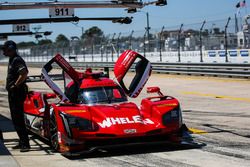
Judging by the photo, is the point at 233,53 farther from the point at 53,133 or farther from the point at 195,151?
the point at 53,133

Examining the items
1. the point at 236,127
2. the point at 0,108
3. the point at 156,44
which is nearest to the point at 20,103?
the point at 236,127

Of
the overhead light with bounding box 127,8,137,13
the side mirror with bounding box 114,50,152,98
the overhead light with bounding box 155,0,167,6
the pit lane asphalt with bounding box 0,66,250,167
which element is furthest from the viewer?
the overhead light with bounding box 127,8,137,13

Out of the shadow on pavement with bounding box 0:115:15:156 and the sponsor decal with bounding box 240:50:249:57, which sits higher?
the sponsor decal with bounding box 240:50:249:57

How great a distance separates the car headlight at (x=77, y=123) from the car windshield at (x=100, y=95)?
3.46ft

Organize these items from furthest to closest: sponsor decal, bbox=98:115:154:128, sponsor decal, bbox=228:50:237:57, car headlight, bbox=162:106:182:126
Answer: sponsor decal, bbox=228:50:237:57 → car headlight, bbox=162:106:182:126 → sponsor decal, bbox=98:115:154:128

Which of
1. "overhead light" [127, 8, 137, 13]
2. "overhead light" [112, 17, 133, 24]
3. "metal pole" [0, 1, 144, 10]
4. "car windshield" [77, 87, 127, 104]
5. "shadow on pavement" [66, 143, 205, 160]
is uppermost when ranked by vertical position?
"metal pole" [0, 1, 144, 10]

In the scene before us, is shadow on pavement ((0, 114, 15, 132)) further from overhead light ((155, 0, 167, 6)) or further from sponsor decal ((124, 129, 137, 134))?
overhead light ((155, 0, 167, 6))

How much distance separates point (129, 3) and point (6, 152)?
588cm

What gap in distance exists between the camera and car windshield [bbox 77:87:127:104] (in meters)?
9.10

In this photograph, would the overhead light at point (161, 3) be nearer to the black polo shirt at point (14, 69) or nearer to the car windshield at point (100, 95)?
the car windshield at point (100, 95)

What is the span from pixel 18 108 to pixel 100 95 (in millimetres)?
1506

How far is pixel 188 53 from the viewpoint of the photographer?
32219 millimetres

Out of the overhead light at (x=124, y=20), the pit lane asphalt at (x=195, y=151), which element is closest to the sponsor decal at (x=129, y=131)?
the pit lane asphalt at (x=195, y=151)

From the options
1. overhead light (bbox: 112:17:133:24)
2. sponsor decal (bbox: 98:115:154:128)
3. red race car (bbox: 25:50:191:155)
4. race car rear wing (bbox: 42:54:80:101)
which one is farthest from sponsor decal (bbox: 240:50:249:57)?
sponsor decal (bbox: 98:115:154:128)
